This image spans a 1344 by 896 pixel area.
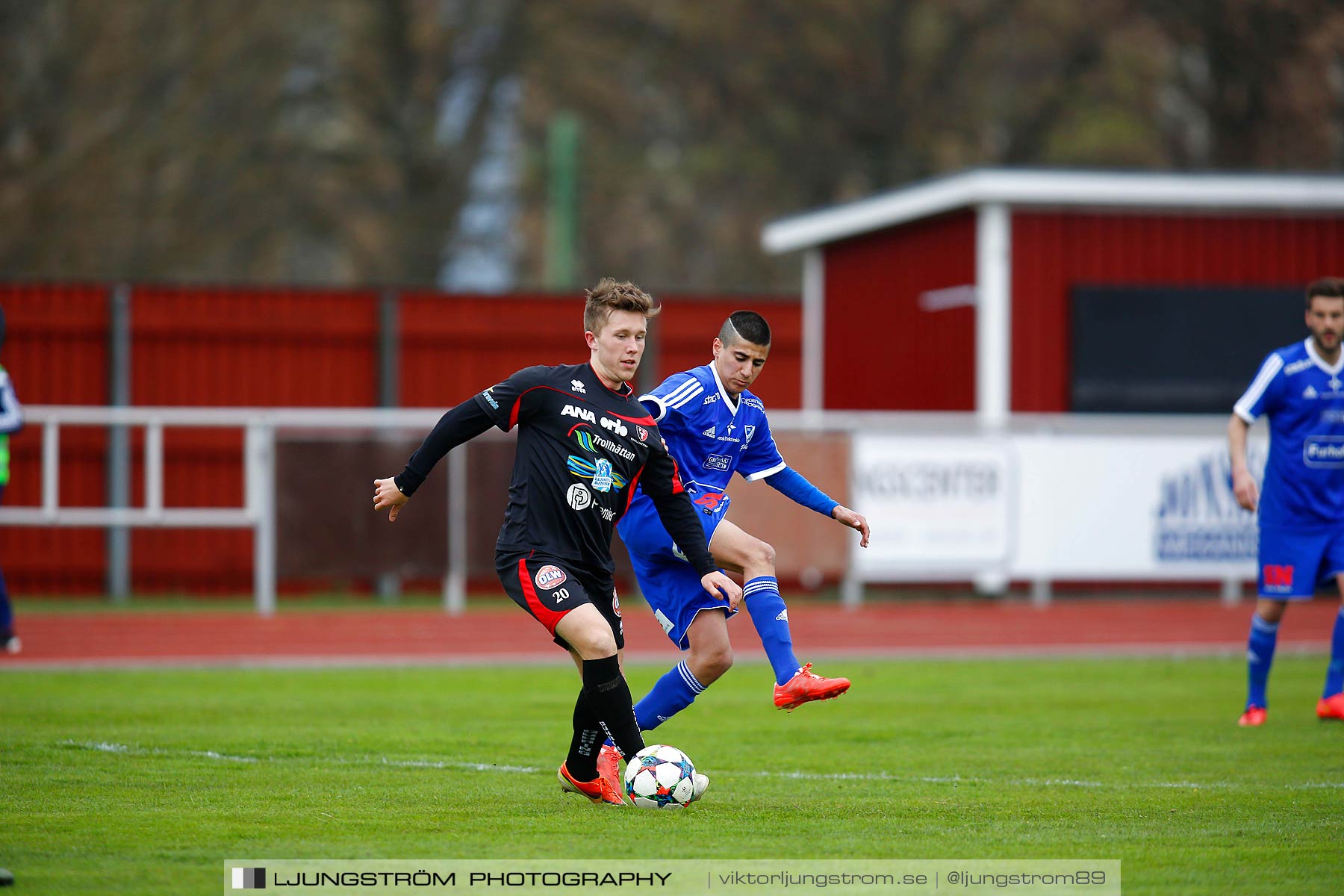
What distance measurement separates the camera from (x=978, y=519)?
17.3 metres

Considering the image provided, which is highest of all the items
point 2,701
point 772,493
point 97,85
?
point 97,85

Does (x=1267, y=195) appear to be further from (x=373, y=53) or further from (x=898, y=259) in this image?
(x=373, y=53)

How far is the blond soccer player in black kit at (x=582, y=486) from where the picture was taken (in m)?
6.64

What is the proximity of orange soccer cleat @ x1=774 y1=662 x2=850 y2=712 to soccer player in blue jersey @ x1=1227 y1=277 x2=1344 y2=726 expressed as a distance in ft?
11.8

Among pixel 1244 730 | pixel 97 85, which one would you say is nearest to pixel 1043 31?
pixel 97 85

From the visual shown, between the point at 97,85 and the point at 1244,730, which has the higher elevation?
the point at 97,85

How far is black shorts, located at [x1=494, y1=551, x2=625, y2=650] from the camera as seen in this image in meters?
6.61

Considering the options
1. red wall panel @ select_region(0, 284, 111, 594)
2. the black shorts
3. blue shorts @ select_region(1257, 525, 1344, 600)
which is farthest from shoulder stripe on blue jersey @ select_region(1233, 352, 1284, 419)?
red wall panel @ select_region(0, 284, 111, 594)

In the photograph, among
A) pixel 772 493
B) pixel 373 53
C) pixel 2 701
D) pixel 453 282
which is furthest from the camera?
pixel 453 282

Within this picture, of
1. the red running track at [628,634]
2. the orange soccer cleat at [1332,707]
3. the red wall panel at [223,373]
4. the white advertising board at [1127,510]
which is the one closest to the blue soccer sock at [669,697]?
the orange soccer cleat at [1332,707]

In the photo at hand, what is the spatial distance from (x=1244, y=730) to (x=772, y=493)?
8.11 m

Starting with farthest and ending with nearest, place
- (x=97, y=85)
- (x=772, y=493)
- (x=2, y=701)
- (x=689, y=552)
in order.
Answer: (x=97, y=85)
(x=772, y=493)
(x=2, y=701)
(x=689, y=552)

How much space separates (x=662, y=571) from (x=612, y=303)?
1.44m

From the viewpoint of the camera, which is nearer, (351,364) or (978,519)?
(978,519)
